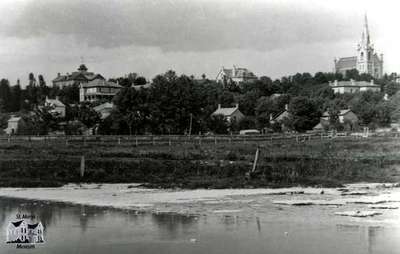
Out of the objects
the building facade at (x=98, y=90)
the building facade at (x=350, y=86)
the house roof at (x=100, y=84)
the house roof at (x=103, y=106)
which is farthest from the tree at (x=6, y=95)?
the building facade at (x=350, y=86)

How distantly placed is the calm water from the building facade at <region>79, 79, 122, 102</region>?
11529cm

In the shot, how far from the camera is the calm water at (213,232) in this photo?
1446 centimetres

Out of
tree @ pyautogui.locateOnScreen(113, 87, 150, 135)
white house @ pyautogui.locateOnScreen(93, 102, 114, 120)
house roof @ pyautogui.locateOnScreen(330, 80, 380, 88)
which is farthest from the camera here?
house roof @ pyautogui.locateOnScreen(330, 80, 380, 88)

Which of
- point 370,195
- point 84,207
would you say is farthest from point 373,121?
point 84,207

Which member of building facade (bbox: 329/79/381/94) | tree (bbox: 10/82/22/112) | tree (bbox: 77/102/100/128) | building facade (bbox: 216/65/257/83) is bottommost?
tree (bbox: 77/102/100/128)

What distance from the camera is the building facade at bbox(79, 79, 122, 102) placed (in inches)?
5295

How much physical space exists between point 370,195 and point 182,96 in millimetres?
53589

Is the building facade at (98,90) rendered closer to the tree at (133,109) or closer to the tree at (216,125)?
the tree at (216,125)

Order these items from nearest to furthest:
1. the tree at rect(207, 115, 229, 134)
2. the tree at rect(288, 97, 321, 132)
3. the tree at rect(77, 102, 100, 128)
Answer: the tree at rect(207, 115, 229, 134) < the tree at rect(77, 102, 100, 128) < the tree at rect(288, 97, 321, 132)

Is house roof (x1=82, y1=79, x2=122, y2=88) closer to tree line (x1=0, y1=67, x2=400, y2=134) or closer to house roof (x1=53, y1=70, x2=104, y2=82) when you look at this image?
tree line (x1=0, y1=67, x2=400, y2=134)

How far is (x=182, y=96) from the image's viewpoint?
77.1m

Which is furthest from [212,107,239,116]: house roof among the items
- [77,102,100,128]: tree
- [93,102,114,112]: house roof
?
[77,102,100,128]: tree

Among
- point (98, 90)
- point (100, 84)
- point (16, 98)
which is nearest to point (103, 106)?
point (100, 84)

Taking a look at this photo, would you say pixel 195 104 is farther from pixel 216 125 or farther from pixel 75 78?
pixel 75 78
